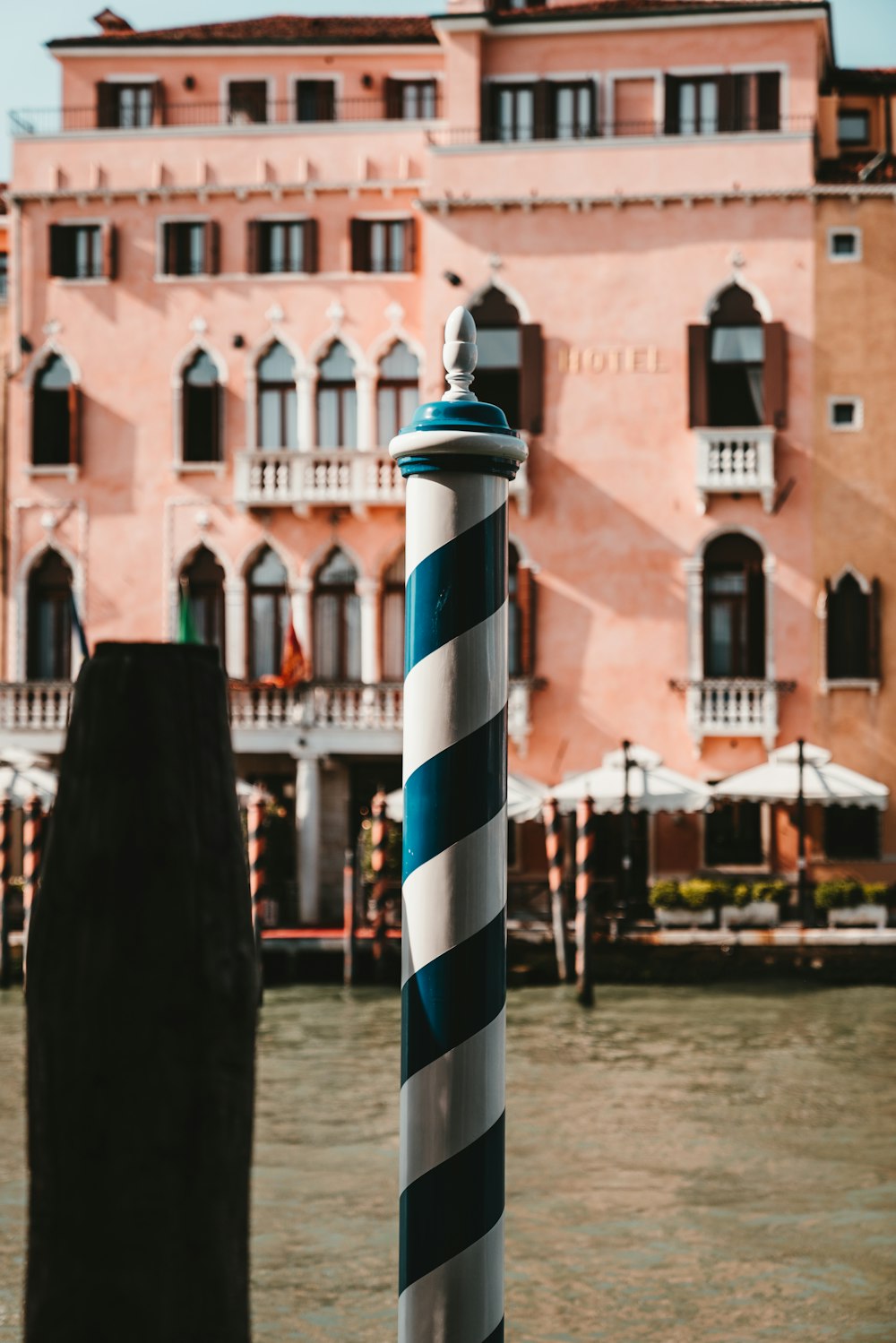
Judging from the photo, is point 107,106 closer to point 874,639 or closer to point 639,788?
point 639,788

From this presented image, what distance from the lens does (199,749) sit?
162cm

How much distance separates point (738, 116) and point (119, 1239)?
57.9 feet

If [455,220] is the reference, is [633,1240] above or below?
below

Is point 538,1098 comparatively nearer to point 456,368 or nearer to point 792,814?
point 792,814

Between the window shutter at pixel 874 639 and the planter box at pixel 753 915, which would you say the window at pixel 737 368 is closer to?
the window shutter at pixel 874 639

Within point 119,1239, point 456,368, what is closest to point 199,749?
point 119,1239

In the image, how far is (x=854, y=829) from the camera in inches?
685

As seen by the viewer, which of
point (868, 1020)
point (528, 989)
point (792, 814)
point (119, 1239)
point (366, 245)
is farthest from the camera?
point (366, 245)

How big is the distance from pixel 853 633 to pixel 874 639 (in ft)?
0.65

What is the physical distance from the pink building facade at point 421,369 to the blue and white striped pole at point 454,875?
51.0 feet

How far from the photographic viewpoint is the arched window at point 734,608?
1795 cm

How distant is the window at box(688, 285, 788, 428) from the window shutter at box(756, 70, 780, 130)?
1.60 metres

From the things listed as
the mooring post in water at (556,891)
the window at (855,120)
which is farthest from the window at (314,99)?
the mooring post in water at (556,891)

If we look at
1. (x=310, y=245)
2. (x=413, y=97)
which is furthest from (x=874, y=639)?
(x=413, y=97)
